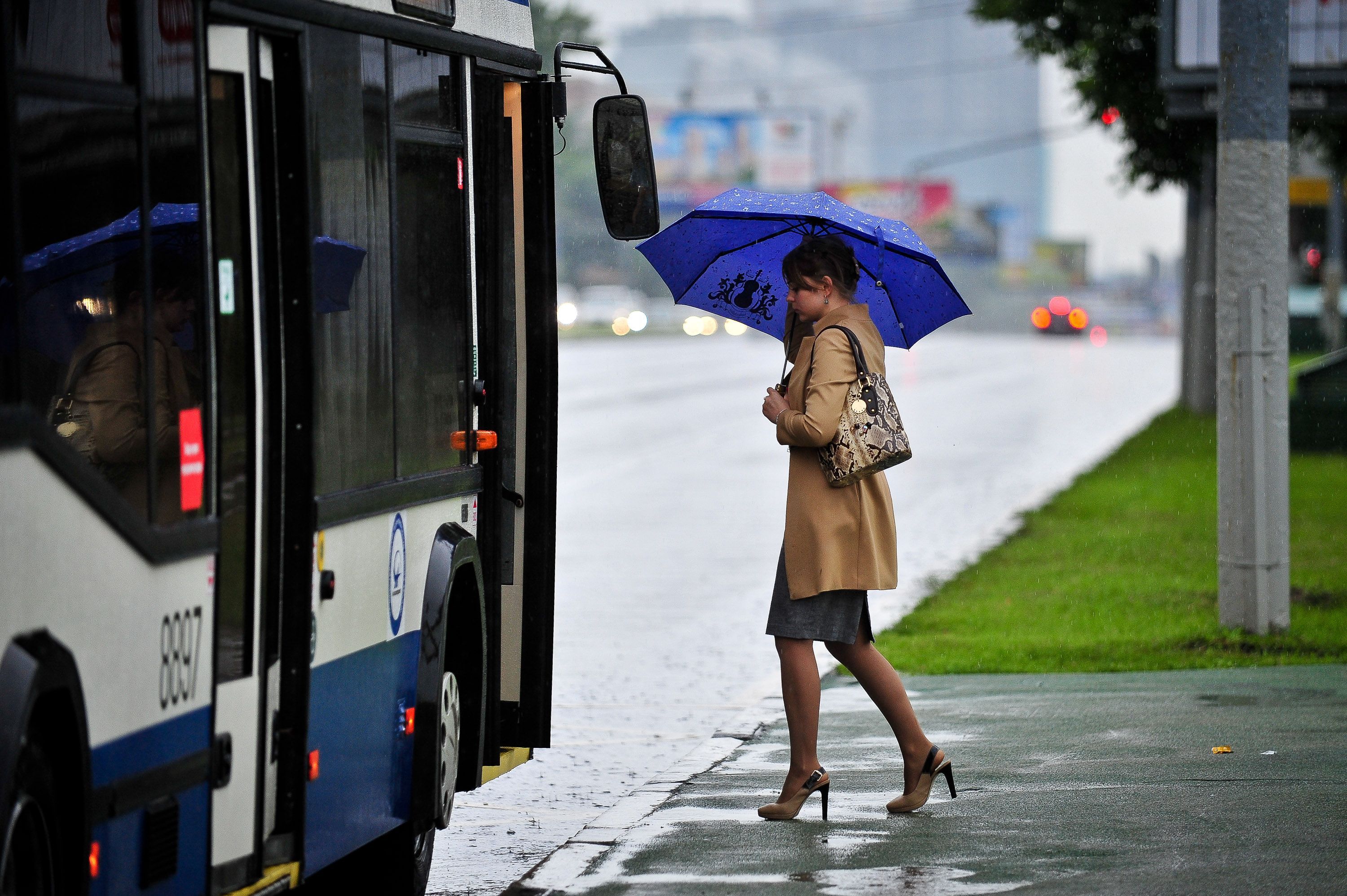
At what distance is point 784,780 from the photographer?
7.21 meters

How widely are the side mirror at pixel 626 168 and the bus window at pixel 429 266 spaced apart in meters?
0.65

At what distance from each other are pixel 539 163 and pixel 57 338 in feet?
6.07

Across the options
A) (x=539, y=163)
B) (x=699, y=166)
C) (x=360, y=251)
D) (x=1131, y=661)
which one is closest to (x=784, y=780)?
(x=539, y=163)

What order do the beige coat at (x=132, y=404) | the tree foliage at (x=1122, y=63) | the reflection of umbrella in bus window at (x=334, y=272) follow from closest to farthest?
the beige coat at (x=132, y=404), the reflection of umbrella in bus window at (x=334, y=272), the tree foliage at (x=1122, y=63)

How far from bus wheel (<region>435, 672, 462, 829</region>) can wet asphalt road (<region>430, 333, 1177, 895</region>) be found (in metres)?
0.53

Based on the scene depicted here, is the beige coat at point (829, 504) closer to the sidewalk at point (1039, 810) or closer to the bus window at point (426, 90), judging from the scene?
the sidewalk at point (1039, 810)

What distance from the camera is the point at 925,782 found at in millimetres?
6758

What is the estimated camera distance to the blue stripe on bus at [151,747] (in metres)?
3.98

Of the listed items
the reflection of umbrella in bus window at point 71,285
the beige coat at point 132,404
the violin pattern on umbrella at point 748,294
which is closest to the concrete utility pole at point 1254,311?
the violin pattern on umbrella at point 748,294

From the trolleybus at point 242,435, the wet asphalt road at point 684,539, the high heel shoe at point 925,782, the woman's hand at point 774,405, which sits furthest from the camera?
the wet asphalt road at point 684,539

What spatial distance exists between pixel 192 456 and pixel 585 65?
8.93 feet

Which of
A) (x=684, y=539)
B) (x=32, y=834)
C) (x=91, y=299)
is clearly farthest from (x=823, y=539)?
(x=684, y=539)

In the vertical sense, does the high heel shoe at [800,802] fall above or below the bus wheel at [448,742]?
below

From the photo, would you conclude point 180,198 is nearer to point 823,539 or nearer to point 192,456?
point 192,456
